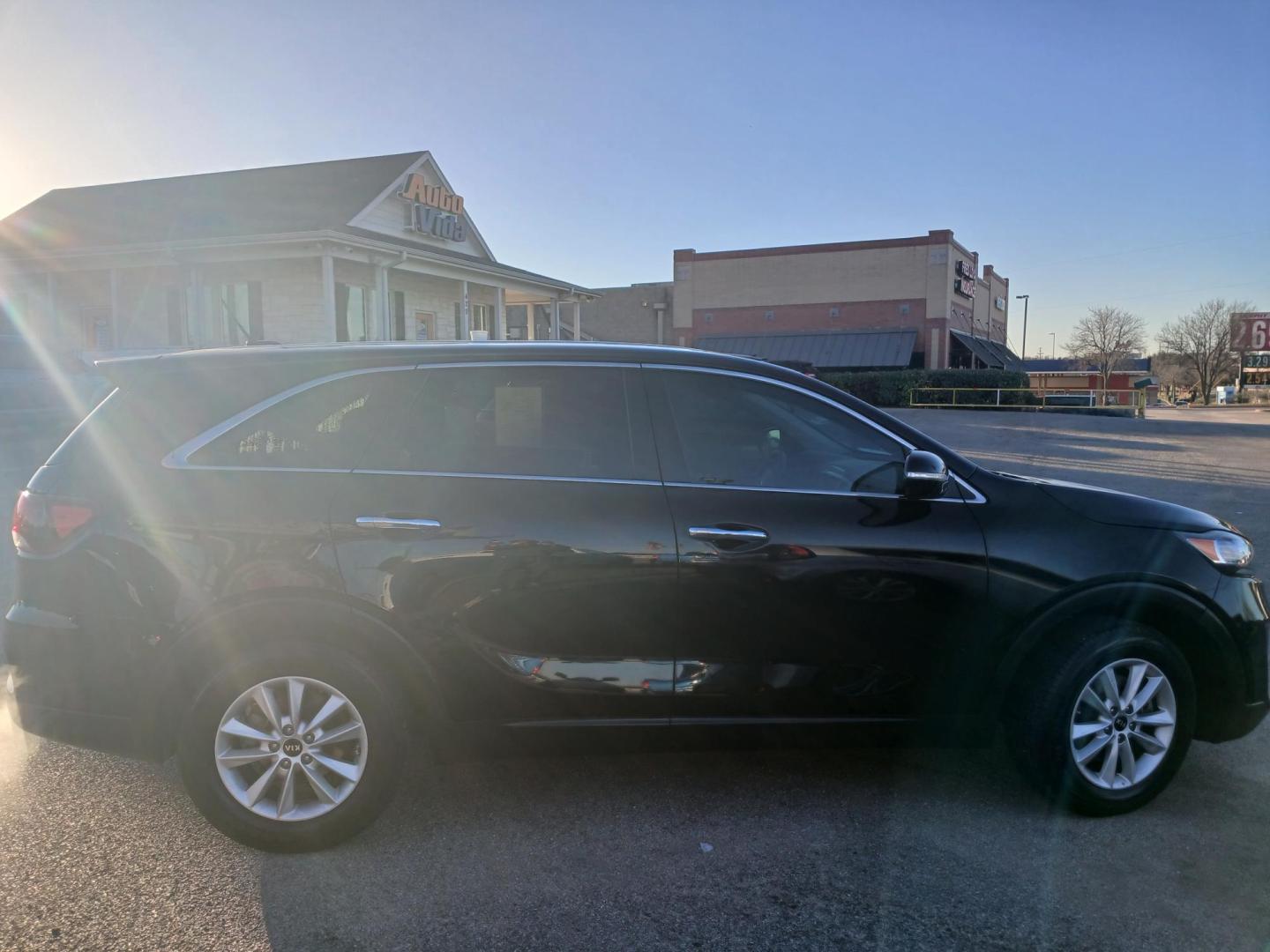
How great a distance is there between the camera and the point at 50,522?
11.0 feet

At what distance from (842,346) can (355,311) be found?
29188mm

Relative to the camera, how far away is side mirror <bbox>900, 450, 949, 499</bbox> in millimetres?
3389

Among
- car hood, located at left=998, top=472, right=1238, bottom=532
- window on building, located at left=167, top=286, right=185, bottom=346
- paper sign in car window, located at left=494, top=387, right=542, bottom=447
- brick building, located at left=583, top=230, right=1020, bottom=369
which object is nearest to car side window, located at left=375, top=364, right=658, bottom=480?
paper sign in car window, located at left=494, top=387, right=542, bottom=447

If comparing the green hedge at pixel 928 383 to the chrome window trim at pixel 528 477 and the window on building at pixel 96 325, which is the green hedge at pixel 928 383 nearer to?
the window on building at pixel 96 325

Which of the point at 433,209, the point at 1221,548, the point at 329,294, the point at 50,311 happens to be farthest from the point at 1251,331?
the point at 1221,548

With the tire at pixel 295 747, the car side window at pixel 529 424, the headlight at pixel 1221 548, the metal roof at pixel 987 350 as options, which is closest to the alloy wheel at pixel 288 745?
the tire at pixel 295 747

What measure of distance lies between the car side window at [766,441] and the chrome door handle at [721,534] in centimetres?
19

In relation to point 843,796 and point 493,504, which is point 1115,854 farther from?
point 493,504

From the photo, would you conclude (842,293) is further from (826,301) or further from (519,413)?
(519,413)

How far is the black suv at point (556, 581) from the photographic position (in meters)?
3.29

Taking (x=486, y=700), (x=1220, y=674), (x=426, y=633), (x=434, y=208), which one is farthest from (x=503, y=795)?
(x=434, y=208)

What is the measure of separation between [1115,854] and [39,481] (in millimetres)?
4131

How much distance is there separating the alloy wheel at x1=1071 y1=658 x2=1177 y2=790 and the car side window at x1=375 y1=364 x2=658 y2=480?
190cm

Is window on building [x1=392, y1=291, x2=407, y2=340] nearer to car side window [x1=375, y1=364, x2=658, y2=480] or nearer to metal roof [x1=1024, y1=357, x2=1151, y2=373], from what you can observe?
car side window [x1=375, y1=364, x2=658, y2=480]
